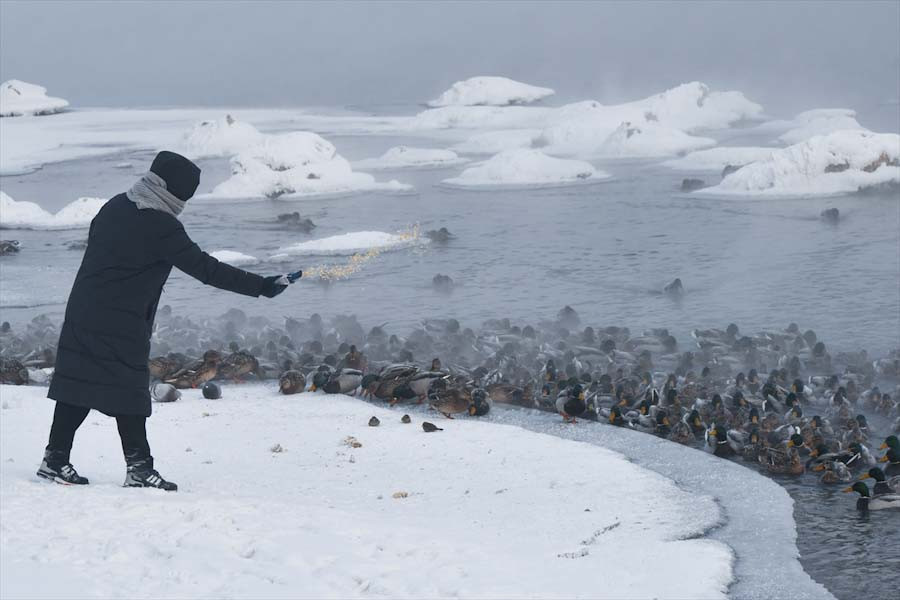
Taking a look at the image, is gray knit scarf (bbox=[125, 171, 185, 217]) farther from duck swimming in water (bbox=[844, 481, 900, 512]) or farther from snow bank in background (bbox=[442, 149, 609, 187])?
snow bank in background (bbox=[442, 149, 609, 187])

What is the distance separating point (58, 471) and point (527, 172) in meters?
31.8

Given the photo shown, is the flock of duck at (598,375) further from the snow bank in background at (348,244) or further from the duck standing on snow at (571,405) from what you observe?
the snow bank in background at (348,244)

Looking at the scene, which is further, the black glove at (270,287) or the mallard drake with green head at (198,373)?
the mallard drake with green head at (198,373)

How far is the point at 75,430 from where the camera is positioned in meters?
7.23

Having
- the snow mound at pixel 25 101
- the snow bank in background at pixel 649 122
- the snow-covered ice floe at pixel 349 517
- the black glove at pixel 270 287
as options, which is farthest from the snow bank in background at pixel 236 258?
the snow mound at pixel 25 101

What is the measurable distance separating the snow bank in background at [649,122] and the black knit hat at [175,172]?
40.8 metres

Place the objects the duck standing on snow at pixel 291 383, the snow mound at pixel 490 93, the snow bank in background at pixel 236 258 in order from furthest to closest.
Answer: the snow mound at pixel 490 93 → the snow bank in background at pixel 236 258 → the duck standing on snow at pixel 291 383

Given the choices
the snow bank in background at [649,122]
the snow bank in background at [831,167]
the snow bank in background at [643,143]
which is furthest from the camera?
the snow bank in background at [649,122]


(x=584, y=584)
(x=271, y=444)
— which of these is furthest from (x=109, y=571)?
(x=271, y=444)

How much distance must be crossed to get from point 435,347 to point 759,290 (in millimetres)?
7222

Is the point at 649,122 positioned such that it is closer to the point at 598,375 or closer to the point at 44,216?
the point at 44,216

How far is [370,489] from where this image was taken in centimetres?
834

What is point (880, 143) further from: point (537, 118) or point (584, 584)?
point (537, 118)

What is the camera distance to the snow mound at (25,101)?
7419 centimetres
